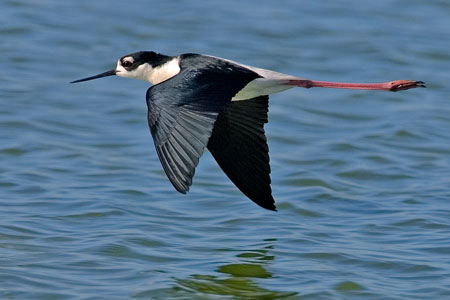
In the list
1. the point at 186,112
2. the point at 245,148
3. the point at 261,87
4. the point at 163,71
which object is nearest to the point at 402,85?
the point at 261,87

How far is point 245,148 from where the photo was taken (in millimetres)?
8102

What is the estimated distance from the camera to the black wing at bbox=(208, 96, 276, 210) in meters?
7.97

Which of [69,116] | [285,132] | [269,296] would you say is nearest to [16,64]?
[69,116]

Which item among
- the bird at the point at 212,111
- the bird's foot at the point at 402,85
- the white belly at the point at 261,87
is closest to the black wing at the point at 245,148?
the bird at the point at 212,111

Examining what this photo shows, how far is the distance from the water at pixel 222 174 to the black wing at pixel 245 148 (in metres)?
0.37

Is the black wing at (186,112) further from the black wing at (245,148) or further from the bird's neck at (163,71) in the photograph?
the black wing at (245,148)

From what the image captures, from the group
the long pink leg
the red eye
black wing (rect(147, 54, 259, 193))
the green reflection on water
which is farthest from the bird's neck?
the green reflection on water

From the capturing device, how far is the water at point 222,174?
726 centimetres

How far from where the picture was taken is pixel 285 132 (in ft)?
35.2

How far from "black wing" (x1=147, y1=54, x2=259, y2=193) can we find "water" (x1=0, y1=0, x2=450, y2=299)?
3.41 ft

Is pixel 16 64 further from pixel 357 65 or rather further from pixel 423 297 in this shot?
pixel 423 297

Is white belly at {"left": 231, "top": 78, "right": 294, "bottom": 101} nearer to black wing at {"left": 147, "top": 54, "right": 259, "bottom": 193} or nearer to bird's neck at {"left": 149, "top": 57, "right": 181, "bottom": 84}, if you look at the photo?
black wing at {"left": 147, "top": 54, "right": 259, "bottom": 193}

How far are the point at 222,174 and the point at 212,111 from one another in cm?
283

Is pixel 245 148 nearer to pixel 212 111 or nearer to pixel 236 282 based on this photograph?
pixel 236 282
